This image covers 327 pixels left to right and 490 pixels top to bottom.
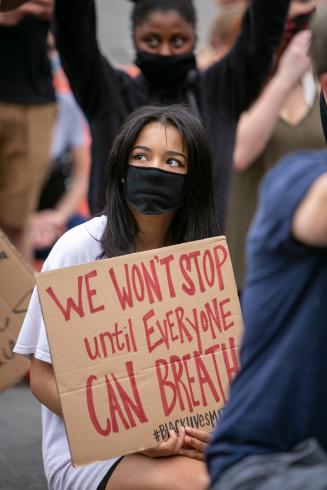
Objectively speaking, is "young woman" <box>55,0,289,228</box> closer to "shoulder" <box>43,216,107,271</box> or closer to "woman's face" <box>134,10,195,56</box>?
"woman's face" <box>134,10,195,56</box>

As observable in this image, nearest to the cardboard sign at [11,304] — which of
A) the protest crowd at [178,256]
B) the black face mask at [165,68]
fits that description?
the protest crowd at [178,256]

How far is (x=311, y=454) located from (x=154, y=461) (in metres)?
0.95

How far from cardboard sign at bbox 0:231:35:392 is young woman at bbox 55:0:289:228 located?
2.32ft

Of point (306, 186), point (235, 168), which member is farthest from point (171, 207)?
point (235, 168)

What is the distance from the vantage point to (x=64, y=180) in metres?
7.02

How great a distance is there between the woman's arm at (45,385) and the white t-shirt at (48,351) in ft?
0.12

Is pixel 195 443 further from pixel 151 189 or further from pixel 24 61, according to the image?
pixel 24 61

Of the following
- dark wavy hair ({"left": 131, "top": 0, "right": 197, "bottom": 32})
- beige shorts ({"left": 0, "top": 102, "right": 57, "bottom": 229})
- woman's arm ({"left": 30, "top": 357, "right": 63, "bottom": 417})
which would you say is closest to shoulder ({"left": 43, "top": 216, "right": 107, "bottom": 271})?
woman's arm ({"left": 30, "top": 357, "right": 63, "bottom": 417})

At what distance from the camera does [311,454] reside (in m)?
2.21

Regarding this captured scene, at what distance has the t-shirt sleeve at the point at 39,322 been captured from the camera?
10.3ft

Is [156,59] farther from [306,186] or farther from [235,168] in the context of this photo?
[306,186]

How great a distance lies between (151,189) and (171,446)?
71cm

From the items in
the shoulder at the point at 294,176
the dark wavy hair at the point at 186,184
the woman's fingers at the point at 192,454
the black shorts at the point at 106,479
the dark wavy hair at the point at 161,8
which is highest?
the shoulder at the point at 294,176

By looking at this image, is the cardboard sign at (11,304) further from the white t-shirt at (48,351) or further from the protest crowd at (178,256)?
the white t-shirt at (48,351)
